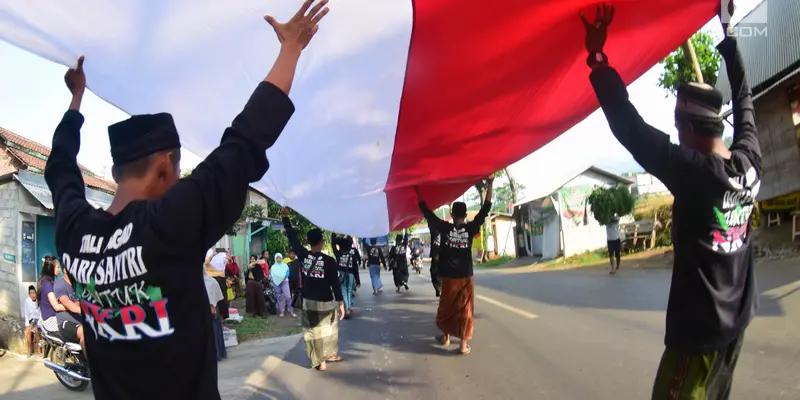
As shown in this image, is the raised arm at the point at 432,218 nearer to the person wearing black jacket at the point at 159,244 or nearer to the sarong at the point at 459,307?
the sarong at the point at 459,307

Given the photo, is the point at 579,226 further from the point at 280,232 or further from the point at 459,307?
the point at 459,307

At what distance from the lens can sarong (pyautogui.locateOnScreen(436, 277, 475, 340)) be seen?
6.29m

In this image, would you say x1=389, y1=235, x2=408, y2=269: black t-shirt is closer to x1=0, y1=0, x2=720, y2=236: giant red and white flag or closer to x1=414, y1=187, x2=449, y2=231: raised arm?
x1=414, y1=187, x2=449, y2=231: raised arm

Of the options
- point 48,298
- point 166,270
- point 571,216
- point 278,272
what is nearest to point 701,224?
point 166,270

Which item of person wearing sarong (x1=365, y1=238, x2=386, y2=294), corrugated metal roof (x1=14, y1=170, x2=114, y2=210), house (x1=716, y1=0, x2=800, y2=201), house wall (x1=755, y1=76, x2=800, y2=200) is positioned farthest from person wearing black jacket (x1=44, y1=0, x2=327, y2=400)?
house wall (x1=755, y1=76, x2=800, y2=200)

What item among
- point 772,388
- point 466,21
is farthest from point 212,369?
point 772,388

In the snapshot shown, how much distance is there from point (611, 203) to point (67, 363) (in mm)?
18163

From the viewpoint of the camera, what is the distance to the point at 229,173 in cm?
146

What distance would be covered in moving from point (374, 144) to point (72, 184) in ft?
6.47

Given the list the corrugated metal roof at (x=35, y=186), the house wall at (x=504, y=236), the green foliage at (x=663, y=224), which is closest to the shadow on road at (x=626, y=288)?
the green foliage at (x=663, y=224)

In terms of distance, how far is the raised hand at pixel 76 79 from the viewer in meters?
2.14

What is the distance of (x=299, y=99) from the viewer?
261 cm

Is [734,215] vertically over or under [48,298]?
over

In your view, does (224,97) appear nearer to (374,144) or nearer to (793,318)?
(374,144)
